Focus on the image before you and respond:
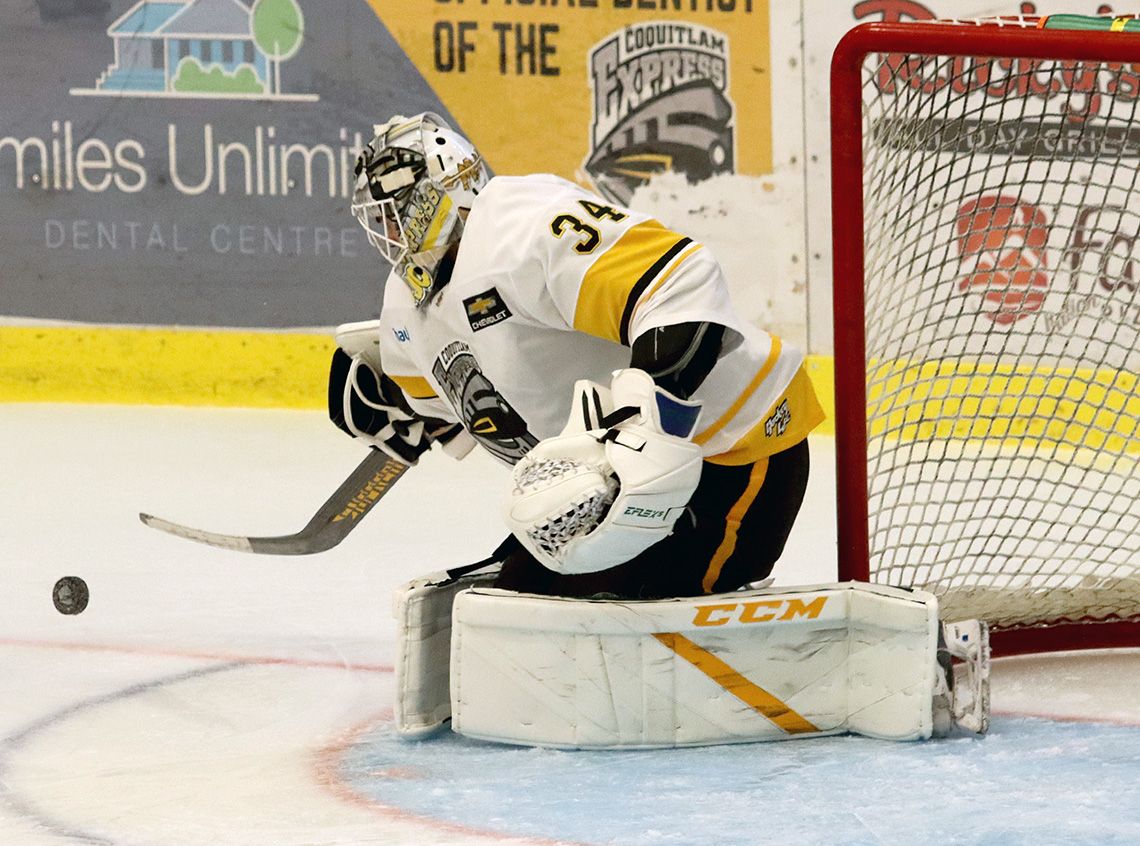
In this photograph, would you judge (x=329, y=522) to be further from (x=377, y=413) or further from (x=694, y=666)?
(x=694, y=666)

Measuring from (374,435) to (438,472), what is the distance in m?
1.59

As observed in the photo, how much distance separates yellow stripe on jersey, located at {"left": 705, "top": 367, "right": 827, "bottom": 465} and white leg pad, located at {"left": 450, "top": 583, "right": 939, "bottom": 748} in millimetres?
201

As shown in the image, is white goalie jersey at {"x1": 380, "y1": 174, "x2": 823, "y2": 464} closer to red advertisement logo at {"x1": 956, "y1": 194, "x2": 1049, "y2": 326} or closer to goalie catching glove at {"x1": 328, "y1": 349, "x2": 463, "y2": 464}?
goalie catching glove at {"x1": 328, "y1": 349, "x2": 463, "y2": 464}

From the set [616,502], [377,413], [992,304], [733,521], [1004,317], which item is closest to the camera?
[616,502]

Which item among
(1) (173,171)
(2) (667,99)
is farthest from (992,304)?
(1) (173,171)

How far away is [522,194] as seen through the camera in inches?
78.8

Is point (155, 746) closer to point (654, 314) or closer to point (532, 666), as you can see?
point (532, 666)

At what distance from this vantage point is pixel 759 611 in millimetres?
1917

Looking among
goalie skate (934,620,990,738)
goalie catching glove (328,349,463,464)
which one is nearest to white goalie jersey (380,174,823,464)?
goalie catching glove (328,349,463,464)

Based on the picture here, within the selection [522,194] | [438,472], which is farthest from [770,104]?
[522,194]

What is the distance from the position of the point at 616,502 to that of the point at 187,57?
3517 mm

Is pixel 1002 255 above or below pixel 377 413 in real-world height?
above

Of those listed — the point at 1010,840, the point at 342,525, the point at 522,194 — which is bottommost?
the point at 1010,840

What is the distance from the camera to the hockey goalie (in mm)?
1825
